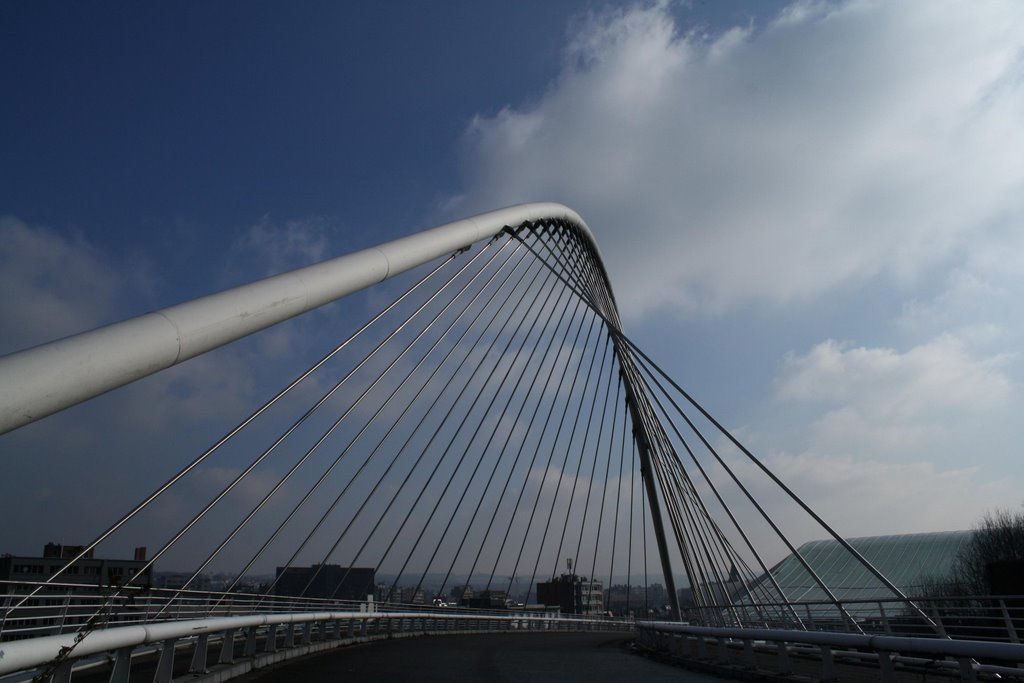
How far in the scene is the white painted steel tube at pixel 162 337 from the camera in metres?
4.12

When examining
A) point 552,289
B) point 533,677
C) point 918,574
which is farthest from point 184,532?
point 918,574

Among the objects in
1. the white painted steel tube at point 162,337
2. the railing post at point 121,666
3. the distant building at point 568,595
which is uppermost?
the distant building at point 568,595

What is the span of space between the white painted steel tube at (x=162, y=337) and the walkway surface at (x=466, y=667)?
4.88 metres

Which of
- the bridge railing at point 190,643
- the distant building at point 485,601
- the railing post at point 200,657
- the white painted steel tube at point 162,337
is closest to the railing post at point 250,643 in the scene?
the bridge railing at point 190,643

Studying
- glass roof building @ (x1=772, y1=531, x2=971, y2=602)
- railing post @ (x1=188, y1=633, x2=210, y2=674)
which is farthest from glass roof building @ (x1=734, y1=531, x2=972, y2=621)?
railing post @ (x1=188, y1=633, x2=210, y2=674)

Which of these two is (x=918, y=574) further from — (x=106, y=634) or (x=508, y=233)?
(x=106, y=634)

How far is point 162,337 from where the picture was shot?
505 cm

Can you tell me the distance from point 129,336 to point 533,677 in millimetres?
7486

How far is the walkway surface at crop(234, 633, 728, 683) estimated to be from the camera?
31.7 feet

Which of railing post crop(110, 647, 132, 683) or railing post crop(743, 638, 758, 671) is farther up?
railing post crop(743, 638, 758, 671)

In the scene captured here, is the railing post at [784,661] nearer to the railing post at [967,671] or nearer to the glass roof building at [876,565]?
the railing post at [967,671]

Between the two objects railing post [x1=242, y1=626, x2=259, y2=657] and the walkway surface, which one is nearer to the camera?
the walkway surface

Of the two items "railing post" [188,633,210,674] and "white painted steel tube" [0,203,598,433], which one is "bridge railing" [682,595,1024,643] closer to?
"white painted steel tube" [0,203,598,433]

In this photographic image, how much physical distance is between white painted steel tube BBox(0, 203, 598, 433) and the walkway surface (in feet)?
16.0
